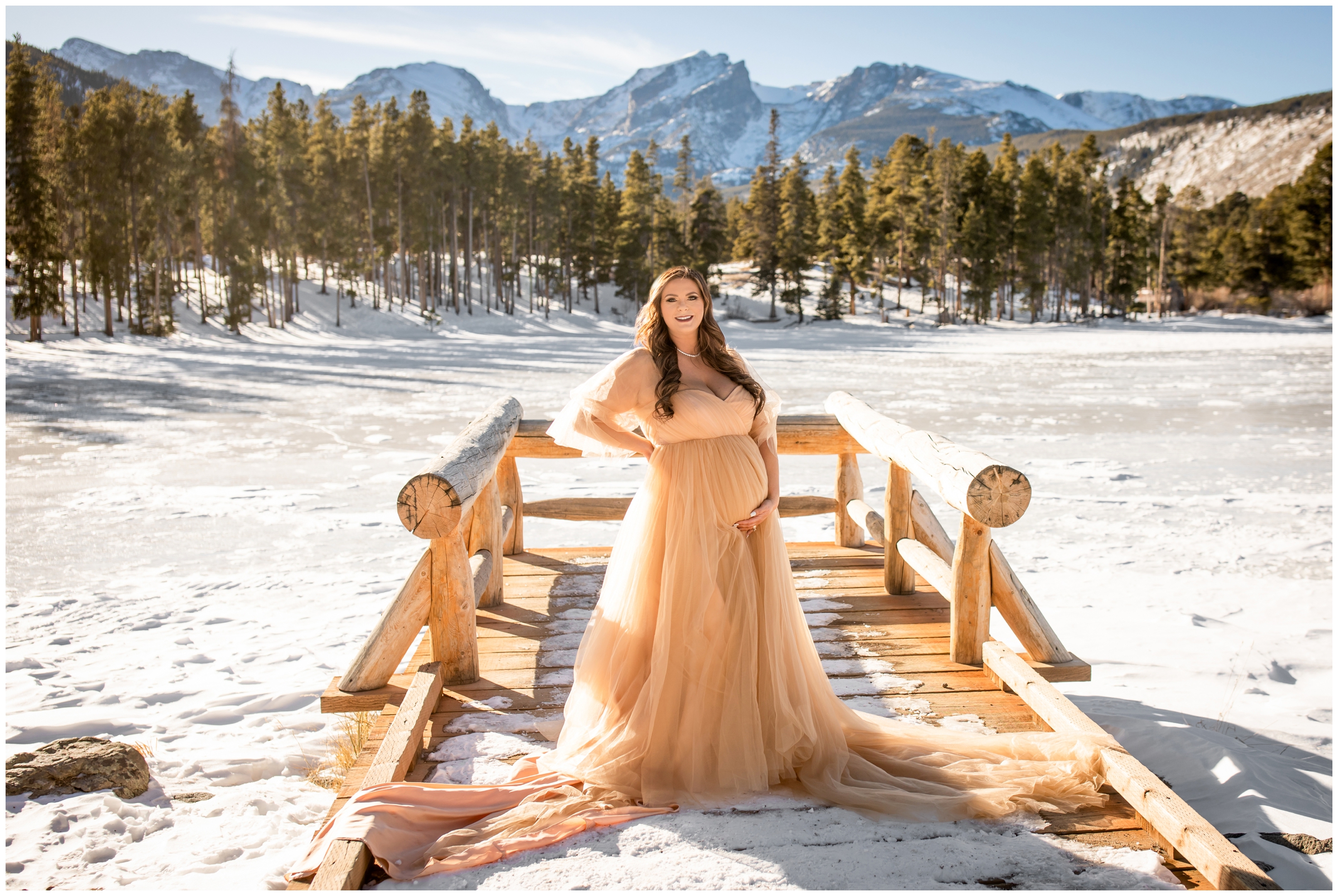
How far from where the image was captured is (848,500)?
625 cm

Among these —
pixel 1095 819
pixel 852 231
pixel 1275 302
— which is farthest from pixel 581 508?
pixel 1275 302

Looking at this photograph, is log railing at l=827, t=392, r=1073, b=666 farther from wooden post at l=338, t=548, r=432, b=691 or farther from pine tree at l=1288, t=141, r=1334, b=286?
pine tree at l=1288, t=141, r=1334, b=286

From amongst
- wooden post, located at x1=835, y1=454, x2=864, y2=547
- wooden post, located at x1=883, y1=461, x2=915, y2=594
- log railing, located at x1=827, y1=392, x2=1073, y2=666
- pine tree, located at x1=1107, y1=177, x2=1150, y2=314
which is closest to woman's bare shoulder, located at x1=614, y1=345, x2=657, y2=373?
log railing, located at x1=827, y1=392, x2=1073, y2=666

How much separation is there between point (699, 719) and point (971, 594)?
5.37ft

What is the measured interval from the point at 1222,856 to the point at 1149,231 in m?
66.3

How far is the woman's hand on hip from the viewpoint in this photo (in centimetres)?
312

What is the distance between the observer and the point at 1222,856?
2.28 meters

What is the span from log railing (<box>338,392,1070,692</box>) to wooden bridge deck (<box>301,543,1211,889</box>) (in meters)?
0.12

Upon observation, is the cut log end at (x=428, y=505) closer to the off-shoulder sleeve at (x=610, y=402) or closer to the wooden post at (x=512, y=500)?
the off-shoulder sleeve at (x=610, y=402)

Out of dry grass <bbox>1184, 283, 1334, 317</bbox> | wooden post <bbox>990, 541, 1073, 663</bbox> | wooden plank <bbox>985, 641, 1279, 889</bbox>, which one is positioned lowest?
wooden plank <bbox>985, 641, 1279, 889</bbox>

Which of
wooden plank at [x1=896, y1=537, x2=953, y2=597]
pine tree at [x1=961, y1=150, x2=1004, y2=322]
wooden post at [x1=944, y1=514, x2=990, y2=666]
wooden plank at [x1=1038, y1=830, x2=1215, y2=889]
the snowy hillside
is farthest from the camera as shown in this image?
the snowy hillside

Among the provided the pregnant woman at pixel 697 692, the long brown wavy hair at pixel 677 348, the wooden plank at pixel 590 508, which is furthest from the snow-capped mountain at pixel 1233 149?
the pregnant woman at pixel 697 692

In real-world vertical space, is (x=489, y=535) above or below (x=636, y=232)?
below

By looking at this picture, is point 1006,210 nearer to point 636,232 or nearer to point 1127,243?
point 1127,243
